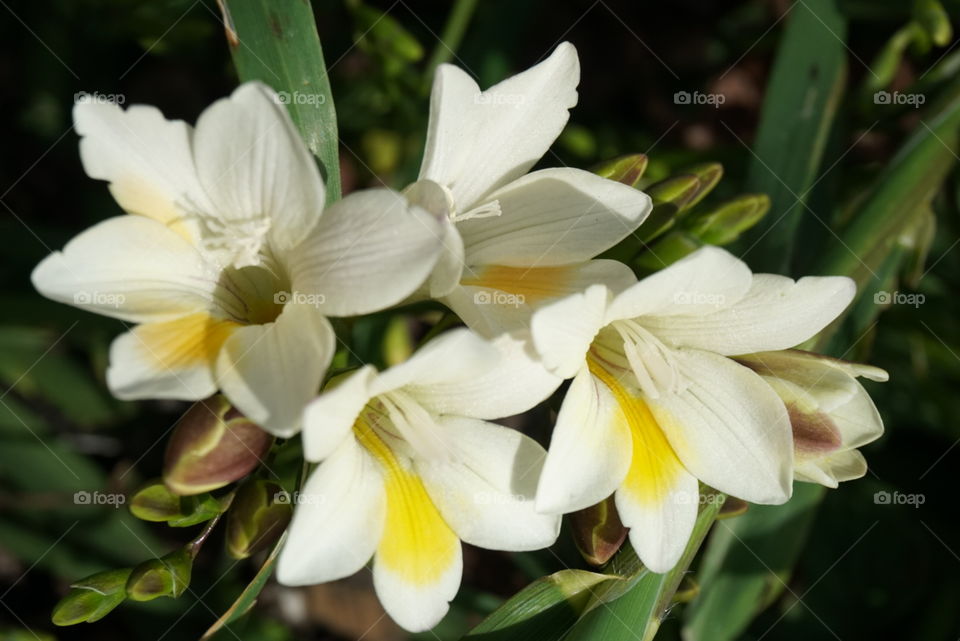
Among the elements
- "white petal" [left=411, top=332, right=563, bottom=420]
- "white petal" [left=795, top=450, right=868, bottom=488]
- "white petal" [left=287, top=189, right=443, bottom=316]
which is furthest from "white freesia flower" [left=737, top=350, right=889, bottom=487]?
"white petal" [left=287, top=189, right=443, bottom=316]

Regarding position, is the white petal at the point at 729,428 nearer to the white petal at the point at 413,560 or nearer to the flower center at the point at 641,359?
the flower center at the point at 641,359

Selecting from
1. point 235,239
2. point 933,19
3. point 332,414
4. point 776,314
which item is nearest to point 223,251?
point 235,239

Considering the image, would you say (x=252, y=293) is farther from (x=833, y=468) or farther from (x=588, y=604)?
(x=833, y=468)

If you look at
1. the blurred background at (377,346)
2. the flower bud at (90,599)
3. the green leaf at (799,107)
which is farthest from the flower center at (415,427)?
the green leaf at (799,107)

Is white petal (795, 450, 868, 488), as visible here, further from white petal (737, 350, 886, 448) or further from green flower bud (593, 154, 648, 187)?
green flower bud (593, 154, 648, 187)

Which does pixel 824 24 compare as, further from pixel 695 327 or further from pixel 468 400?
pixel 468 400
